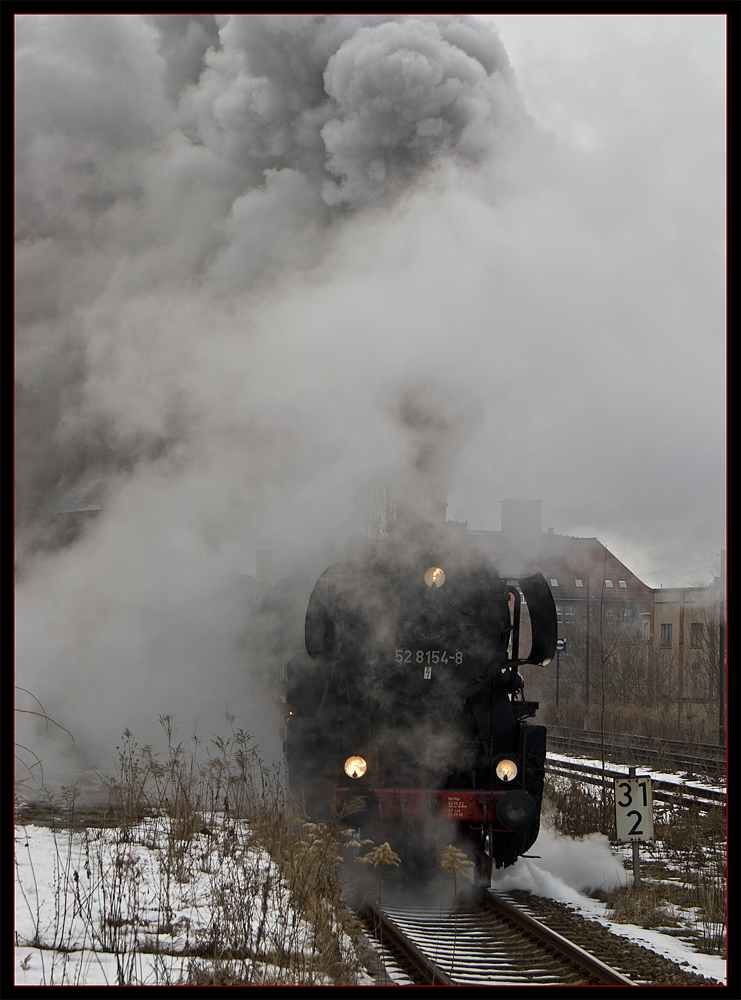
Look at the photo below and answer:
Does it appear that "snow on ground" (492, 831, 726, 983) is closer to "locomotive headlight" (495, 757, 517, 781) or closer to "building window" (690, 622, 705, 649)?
"locomotive headlight" (495, 757, 517, 781)

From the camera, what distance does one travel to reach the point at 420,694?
19.4ft

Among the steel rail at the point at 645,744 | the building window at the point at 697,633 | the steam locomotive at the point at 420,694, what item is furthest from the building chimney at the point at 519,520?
the building window at the point at 697,633

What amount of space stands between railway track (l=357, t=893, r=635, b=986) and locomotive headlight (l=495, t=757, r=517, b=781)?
0.76 metres

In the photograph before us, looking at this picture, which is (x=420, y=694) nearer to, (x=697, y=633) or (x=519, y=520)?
(x=519, y=520)

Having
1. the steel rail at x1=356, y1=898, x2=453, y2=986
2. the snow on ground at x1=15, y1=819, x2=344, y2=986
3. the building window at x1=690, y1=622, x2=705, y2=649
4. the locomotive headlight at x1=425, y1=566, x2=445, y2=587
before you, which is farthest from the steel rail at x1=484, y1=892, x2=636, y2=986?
the building window at x1=690, y1=622, x2=705, y2=649

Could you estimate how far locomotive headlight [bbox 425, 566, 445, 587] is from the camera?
599cm

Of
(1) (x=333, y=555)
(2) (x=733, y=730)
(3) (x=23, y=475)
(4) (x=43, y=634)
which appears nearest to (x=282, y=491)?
(1) (x=333, y=555)

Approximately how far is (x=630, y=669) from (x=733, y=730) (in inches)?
802

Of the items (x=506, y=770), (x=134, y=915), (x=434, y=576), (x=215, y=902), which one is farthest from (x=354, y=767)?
(x=134, y=915)

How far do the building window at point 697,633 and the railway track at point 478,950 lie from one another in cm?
1839

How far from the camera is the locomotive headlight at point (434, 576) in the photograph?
5.99 metres

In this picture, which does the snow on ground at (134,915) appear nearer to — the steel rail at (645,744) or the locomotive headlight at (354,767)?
the locomotive headlight at (354,767)

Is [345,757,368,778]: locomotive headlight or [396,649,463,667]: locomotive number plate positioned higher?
[396,649,463,667]: locomotive number plate

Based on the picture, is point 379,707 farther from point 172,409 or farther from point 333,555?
point 172,409
